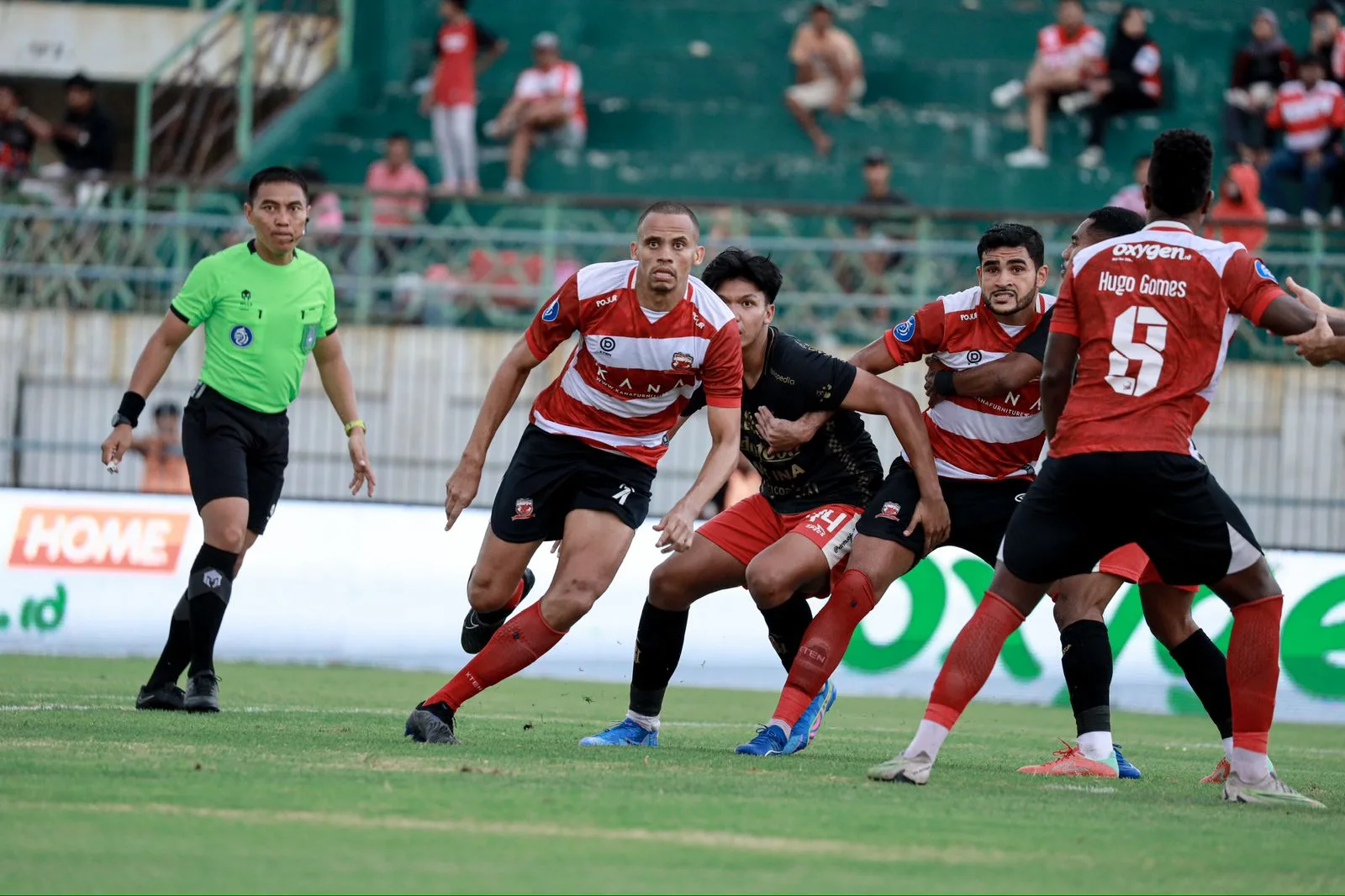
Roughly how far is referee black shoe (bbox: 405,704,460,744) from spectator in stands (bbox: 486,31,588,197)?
15.0 m

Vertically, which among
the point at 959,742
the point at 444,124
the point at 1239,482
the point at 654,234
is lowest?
the point at 959,742

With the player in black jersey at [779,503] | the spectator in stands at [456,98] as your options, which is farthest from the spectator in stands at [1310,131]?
the player in black jersey at [779,503]

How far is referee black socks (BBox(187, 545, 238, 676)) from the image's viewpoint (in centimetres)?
895

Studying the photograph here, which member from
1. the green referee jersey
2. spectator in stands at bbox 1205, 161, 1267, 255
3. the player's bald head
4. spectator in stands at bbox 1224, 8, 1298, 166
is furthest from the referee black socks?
spectator in stands at bbox 1224, 8, 1298, 166

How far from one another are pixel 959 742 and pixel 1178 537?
3.37 m

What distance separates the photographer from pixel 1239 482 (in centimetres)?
1761

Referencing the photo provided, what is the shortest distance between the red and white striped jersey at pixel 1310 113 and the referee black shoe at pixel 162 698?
15035mm

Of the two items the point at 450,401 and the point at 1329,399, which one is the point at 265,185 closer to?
the point at 450,401

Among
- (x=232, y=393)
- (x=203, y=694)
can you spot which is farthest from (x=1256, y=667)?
(x=232, y=393)

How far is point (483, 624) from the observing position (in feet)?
28.9

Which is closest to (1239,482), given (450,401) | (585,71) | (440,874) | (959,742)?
(450,401)

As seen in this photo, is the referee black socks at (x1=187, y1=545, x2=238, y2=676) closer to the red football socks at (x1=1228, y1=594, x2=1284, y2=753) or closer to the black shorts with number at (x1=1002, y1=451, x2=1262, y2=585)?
the black shorts with number at (x1=1002, y1=451, x2=1262, y2=585)

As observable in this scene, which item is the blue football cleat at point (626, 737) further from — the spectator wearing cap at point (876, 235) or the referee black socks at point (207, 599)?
the spectator wearing cap at point (876, 235)

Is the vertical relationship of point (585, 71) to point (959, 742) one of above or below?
above
